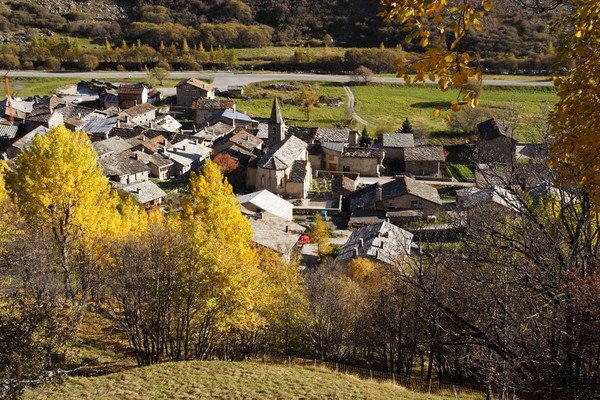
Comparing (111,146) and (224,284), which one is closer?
(224,284)

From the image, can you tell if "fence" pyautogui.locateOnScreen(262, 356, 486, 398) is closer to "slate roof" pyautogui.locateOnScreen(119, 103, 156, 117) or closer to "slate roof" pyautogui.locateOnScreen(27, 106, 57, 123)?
"slate roof" pyautogui.locateOnScreen(27, 106, 57, 123)

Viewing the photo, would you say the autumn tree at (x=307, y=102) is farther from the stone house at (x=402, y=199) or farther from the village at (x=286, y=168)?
the stone house at (x=402, y=199)

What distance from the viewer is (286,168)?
48125 millimetres

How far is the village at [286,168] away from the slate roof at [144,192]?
0.35 feet

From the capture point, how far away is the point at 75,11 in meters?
141

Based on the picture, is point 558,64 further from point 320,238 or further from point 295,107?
point 295,107

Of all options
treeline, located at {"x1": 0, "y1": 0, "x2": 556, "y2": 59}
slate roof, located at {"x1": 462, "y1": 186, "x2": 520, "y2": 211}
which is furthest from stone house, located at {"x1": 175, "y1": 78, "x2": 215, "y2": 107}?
slate roof, located at {"x1": 462, "y1": 186, "x2": 520, "y2": 211}

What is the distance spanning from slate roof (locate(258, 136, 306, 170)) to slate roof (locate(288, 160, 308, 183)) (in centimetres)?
55

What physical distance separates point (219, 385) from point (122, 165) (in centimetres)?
3869

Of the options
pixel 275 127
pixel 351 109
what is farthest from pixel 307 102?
pixel 275 127

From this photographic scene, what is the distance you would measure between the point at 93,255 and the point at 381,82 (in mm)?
83213

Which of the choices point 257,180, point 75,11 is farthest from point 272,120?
point 75,11

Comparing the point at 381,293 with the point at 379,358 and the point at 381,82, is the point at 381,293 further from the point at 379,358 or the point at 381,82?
the point at 381,82

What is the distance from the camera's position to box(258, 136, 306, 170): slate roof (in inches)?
1869
